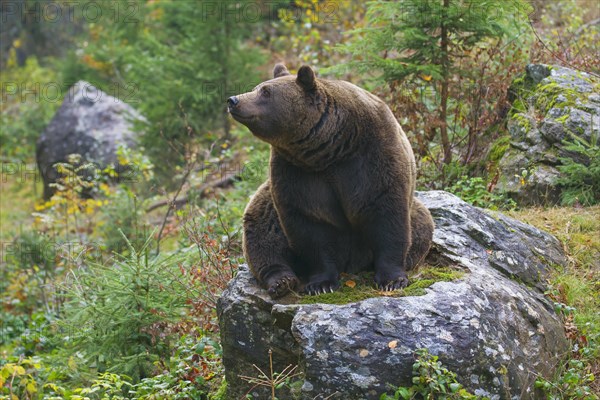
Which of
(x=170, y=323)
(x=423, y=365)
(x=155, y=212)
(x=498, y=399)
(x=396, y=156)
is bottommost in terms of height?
(x=155, y=212)

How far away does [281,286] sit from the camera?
5.67 m

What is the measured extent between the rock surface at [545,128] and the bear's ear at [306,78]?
12.9 feet

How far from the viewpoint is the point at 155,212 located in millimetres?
15367

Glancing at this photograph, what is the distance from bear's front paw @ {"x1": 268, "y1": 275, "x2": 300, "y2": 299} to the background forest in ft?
2.28

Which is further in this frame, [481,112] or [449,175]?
[481,112]

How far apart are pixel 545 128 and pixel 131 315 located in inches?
210

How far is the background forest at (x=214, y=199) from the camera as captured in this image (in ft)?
23.6

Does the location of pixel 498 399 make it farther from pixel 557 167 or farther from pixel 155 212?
pixel 155 212

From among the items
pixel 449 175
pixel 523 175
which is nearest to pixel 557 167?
pixel 523 175

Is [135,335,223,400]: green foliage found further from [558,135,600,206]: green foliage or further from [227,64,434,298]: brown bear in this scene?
[558,135,600,206]: green foliage

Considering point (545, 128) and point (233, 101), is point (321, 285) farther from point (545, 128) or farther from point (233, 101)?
point (545, 128)

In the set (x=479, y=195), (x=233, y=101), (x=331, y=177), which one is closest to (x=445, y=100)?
(x=479, y=195)

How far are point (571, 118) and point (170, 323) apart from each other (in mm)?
5259

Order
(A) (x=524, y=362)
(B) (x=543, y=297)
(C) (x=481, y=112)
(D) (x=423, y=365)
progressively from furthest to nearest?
(C) (x=481, y=112)
(B) (x=543, y=297)
(A) (x=524, y=362)
(D) (x=423, y=365)
